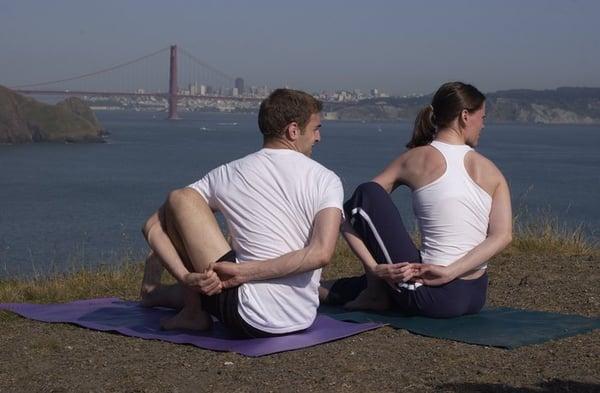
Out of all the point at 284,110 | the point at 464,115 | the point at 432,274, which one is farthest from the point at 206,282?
the point at 464,115

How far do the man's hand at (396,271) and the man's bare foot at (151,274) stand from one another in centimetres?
89

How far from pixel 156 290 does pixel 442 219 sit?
120 cm

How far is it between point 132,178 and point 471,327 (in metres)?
30.8

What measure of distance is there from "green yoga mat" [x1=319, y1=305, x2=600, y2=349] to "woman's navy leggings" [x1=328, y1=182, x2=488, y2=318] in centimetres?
6

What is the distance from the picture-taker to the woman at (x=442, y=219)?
4.03 metres

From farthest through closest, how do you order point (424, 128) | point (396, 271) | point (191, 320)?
point (424, 128) → point (396, 271) → point (191, 320)

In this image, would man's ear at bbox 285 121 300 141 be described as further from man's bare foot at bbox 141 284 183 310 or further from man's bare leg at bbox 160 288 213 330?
man's bare foot at bbox 141 284 183 310

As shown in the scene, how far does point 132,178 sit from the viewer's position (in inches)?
1345

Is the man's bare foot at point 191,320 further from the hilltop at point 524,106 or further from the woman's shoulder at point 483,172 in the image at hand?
the hilltop at point 524,106

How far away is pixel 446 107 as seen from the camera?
13.6 feet

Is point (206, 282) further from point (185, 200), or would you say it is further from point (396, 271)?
point (396, 271)

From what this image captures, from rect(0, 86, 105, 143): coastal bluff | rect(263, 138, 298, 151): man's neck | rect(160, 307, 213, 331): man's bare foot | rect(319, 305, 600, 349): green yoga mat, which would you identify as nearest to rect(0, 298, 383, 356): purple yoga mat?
rect(160, 307, 213, 331): man's bare foot

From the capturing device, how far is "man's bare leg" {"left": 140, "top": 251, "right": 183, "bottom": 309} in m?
4.21

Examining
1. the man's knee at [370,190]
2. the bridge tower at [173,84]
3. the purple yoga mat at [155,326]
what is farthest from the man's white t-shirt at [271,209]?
the bridge tower at [173,84]
